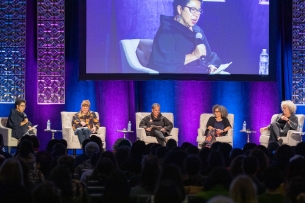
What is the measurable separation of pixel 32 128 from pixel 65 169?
6.45 meters

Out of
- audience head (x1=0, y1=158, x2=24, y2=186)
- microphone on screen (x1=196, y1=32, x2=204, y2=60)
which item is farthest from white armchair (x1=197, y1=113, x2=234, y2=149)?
audience head (x1=0, y1=158, x2=24, y2=186)

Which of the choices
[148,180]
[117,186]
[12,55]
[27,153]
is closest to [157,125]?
[12,55]

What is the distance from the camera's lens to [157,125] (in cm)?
1088

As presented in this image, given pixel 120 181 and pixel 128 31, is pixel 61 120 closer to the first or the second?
pixel 128 31

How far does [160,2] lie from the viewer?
A: 37.2 feet

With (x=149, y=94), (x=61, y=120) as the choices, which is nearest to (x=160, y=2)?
(x=149, y=94)

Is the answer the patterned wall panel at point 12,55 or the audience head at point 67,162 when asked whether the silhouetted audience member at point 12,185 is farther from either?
the patterned wall panel at point 12,55

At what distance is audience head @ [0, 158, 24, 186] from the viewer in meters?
4.07

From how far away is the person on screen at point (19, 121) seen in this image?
34.3 ft

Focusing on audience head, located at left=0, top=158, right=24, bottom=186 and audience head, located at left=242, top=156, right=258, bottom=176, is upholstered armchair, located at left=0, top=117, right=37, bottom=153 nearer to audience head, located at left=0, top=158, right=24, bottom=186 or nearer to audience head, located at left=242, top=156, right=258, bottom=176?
audience head, located at left=242, top=156, right=258, bottom=176

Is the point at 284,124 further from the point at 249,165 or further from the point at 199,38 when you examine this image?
the point at 249,165

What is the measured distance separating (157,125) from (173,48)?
4.92 feet

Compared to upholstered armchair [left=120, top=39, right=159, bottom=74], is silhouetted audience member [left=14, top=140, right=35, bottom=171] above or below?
below

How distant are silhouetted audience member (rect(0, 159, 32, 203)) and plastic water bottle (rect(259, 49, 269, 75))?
7.91 meters
